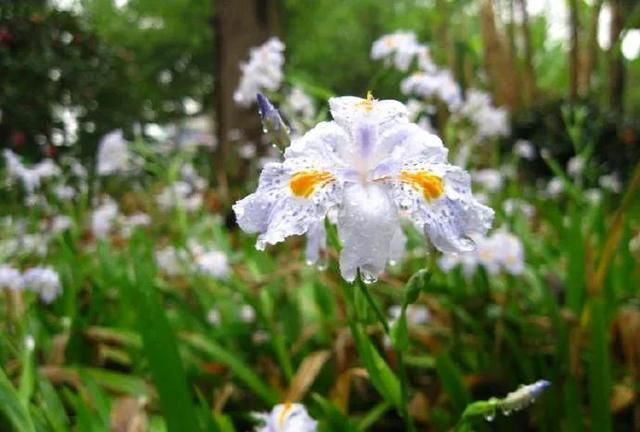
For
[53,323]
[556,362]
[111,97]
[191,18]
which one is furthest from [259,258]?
[191,18]

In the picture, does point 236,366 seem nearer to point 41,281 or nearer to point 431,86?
point 41,281

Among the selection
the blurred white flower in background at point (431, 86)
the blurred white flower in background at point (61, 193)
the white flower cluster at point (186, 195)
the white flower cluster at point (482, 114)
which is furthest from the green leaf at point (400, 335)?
the blurred white flower in background at point (61, 193)

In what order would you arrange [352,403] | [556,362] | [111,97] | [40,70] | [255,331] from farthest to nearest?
[111,97]
[40,70]
[255,331]
[352,403]
[556,362]

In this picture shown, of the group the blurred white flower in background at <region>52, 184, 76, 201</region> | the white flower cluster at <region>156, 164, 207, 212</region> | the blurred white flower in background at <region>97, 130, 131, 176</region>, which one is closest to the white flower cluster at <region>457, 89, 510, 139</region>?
the blurred white flower in background at <region>97, 130, 131, 176</region>

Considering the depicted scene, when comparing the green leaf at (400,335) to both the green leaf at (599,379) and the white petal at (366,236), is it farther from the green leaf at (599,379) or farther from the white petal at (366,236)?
the green leaf at (599,379)

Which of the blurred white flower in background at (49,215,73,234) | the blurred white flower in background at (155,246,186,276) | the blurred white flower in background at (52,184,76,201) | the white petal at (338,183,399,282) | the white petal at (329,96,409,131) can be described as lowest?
the blurred white flower in background at (155,246,186,276)

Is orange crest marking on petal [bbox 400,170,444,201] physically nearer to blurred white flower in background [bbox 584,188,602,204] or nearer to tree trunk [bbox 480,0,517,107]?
blurred white flower in background [bbox 584,188,602,204]

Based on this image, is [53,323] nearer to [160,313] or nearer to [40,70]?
[160,313]
